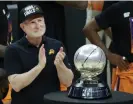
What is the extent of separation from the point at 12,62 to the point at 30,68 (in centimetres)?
10

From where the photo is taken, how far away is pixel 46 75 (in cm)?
246

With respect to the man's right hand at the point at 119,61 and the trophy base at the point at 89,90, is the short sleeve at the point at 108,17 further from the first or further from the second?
the trophy base at the point at 89,90

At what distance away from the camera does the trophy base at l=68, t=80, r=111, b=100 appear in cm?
167

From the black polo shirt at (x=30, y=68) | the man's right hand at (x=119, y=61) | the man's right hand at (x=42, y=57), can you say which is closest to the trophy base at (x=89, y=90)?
the man's right hand at (x=42, y=57)

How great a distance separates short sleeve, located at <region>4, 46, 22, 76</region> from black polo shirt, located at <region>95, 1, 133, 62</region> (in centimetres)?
84

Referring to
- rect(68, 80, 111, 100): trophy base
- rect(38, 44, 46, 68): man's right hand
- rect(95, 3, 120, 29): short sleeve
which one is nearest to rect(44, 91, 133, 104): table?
rect(68, 80, 111, 100): trophy base

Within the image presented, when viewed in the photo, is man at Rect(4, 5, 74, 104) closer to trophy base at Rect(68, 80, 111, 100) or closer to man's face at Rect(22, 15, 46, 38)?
man's face at Rect(22, 15, 46, 38)

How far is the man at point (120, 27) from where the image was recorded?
2.97 metres

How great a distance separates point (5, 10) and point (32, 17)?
669mm

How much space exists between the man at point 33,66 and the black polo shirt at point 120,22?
2.07ft

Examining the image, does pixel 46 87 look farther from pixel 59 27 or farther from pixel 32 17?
pixel 59 27

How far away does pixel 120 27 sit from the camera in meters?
3.01

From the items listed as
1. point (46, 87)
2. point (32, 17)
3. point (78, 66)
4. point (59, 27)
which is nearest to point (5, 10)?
point (59, 27)

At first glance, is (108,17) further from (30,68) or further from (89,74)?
(89,74)
